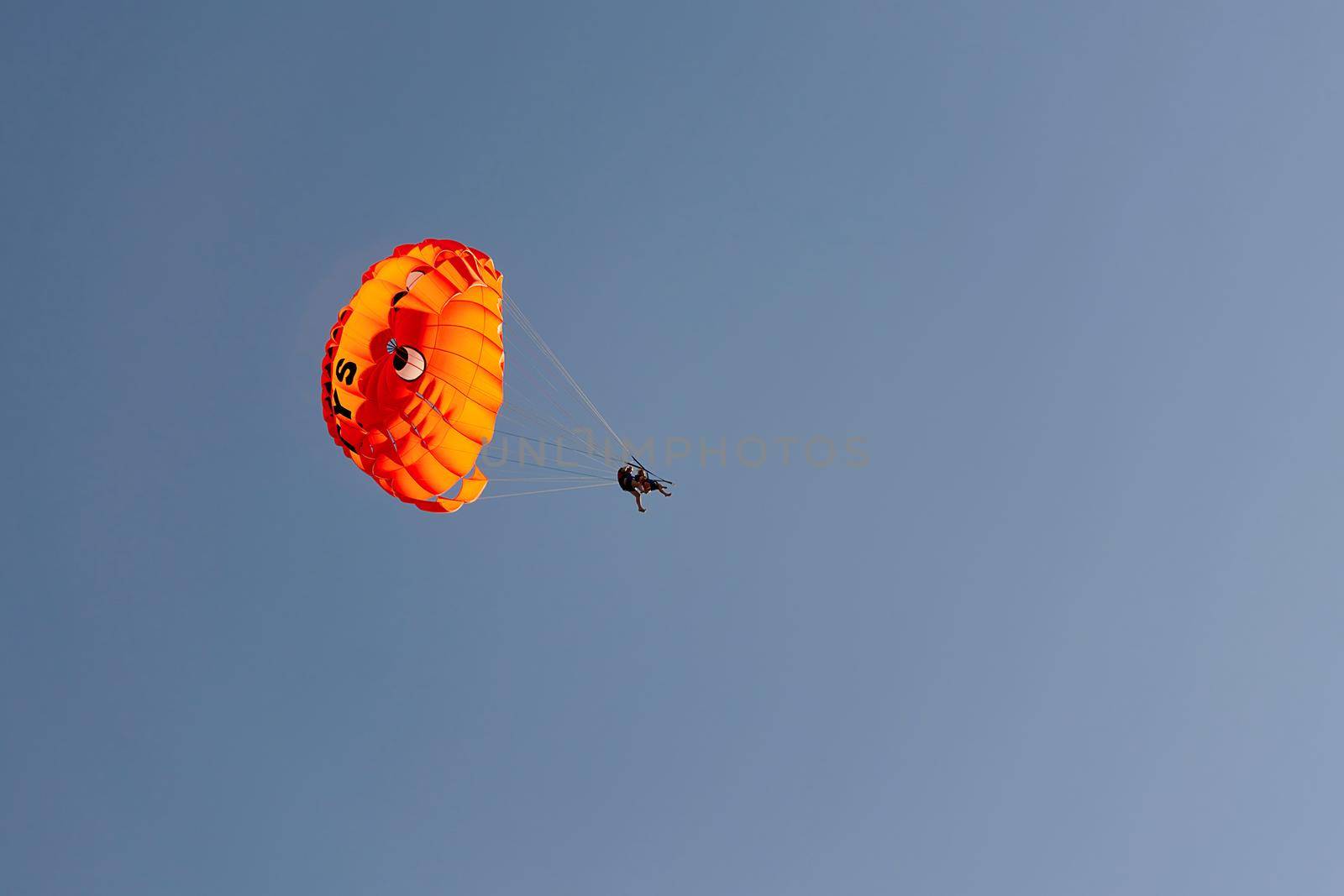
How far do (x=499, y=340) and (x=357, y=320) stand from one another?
99.4 inches

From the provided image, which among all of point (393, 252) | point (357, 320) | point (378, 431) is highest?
point (393, 252)

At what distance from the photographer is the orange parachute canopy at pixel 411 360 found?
21.5 metres

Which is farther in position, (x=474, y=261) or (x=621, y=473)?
(x=621, y=473)

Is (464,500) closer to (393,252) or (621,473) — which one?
(621,473)

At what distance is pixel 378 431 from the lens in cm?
2148

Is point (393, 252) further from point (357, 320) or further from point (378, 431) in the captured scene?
point (378, 431)

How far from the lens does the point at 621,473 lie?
2355 cm

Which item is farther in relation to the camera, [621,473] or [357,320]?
[621,473]

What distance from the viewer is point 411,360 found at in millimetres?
21578

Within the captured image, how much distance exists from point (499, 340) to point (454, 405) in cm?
145

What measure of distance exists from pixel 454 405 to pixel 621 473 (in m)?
3.57

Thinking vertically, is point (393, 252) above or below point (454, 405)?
above

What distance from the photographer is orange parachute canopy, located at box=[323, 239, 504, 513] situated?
21.5m

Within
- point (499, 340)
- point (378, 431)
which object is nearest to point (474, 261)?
point (499, 340)
